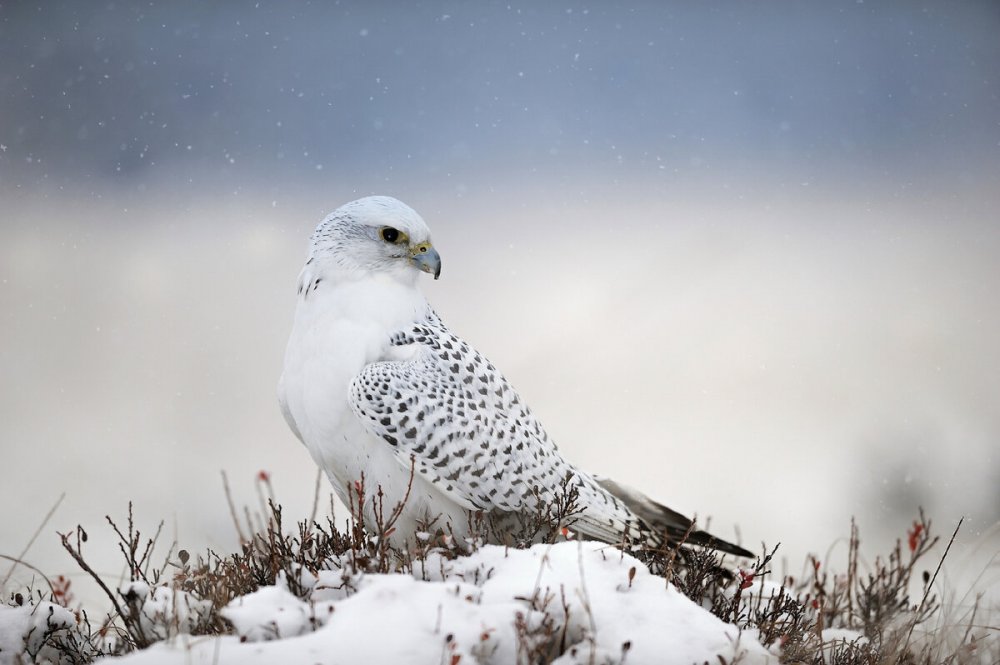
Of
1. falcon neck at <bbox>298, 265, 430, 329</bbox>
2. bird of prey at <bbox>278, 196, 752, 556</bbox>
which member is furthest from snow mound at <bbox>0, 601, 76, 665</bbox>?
falcon neck at <bbox>298, 265, 430, 329</bbox>

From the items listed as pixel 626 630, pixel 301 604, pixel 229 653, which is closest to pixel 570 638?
pixel 626 630

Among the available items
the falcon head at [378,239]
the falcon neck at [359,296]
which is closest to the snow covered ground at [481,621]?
the falcon neck at [359,296]

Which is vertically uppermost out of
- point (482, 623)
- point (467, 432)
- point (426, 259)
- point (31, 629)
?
point (426, 259)

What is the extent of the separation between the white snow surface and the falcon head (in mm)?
2083

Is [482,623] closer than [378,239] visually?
Yes

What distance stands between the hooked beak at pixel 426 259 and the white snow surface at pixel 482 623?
2.08 metres

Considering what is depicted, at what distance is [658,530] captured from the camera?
5484mm

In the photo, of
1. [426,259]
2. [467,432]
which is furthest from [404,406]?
[426,259]

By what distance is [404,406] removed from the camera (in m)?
5.02

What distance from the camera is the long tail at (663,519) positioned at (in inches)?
207

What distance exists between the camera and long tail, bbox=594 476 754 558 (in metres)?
5.25

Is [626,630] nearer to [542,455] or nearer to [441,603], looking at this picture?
[441,603]

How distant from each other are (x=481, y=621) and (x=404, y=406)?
171 cm

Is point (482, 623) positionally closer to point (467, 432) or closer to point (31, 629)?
point (467, 432)
